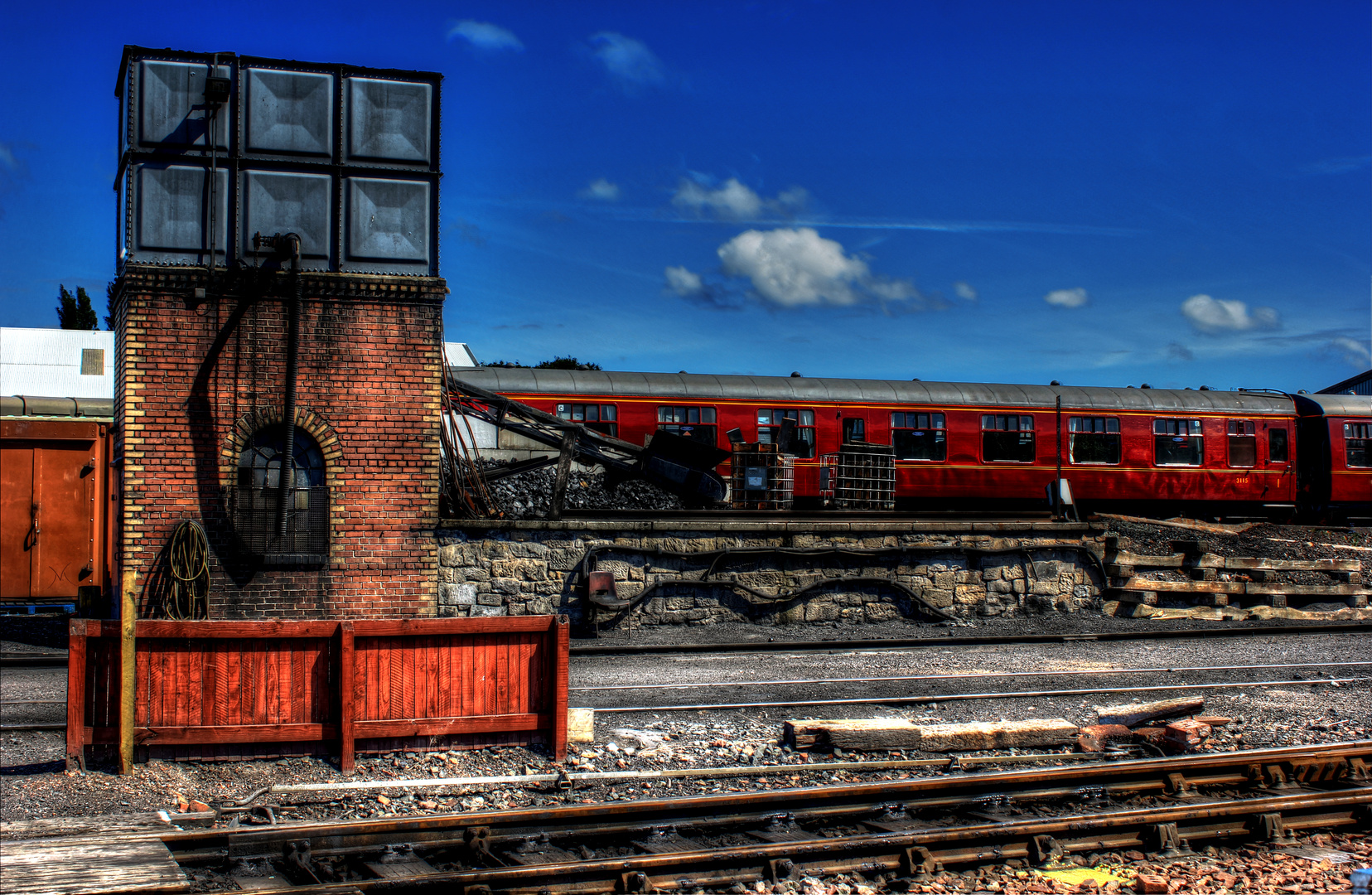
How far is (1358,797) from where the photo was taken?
6129 millimetres

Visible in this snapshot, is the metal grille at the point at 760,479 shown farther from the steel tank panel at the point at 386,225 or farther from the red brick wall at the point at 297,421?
the steel tank panel at the point at 386,225

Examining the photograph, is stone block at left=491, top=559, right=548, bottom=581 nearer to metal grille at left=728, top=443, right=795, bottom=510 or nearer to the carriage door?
metal grille at left=728, top=443, right=795, bottom=510

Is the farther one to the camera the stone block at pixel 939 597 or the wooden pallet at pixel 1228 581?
the wooden pallet at pixel 1228 581

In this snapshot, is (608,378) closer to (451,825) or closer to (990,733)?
(990,733)

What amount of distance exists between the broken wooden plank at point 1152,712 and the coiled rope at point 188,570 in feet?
30.4

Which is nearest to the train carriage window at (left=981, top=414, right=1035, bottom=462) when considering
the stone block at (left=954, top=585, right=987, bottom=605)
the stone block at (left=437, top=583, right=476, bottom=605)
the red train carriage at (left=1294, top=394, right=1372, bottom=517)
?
the stone block at (left=954, top=585, right=987, bottom=605)

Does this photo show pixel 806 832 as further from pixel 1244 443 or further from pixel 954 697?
pixel 1244 443

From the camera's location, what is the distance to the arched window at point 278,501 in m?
11.4

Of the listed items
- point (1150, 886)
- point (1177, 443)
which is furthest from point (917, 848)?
point (1177, 443)

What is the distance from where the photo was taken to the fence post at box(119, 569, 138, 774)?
6590mm

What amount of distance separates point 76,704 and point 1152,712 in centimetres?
820

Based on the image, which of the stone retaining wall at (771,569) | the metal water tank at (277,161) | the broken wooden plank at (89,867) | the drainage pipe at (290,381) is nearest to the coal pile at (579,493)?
the stone retaining wall at (771,569)

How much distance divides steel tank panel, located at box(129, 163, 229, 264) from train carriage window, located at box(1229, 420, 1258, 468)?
19887 millimetres

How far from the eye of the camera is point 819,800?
19.9 feet
